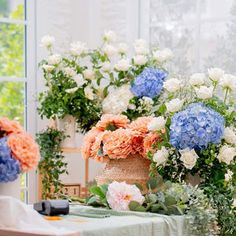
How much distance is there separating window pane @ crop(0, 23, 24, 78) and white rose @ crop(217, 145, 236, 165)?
175 cm

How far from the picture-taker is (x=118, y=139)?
3.27 metres

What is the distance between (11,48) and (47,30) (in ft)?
0.85

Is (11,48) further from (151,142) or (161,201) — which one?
(161,201)

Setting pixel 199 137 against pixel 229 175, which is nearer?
pixel 199 137

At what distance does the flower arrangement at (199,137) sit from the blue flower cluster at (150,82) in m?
0.42

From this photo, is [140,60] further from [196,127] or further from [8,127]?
[8,127]

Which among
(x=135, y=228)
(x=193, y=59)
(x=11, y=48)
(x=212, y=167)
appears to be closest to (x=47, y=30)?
(x=11, y=48)

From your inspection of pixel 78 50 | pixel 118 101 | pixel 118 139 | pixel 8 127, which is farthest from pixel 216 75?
pixel 8 127

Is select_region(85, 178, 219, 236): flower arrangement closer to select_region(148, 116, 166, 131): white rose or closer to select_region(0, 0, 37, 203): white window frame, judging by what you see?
select_region(148, 116, 166, 131): white rose

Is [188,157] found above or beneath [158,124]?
beneath

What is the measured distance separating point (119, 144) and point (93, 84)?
1004 millimetres

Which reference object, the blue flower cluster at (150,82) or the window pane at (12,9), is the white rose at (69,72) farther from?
the window pane at (12,9)

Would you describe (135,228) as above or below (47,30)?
below

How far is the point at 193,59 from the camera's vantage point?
437 cm
